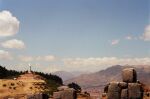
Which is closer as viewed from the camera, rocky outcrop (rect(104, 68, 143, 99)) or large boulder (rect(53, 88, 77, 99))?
large boulder (rect(53, 88, 77, 99))

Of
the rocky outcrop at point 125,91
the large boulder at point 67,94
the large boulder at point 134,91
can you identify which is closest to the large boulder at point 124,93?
the rocky outcrop at point 125,91

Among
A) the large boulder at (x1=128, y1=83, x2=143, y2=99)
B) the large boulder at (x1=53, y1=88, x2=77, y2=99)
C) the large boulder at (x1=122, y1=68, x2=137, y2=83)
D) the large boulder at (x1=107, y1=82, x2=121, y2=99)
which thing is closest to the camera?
the large boulder at (x1=53, y1=88, x2=77, y2=99)

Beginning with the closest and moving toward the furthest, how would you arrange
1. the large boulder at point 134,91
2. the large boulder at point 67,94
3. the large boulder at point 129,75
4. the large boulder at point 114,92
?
1. the large boulder at point 67,94
2. the large boulder at point 134,91
3. the large boulder at point 114,92
4. the large boulder at point 129,75

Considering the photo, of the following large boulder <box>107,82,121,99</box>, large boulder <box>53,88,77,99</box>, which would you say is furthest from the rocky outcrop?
large boulder <box>53,88,77,99</box>

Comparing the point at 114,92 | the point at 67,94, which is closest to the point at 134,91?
the point at 114,92

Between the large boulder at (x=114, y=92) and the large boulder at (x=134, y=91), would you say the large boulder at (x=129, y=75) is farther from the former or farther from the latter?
the large boulder at (x=114, y=92)

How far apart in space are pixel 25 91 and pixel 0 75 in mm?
18076

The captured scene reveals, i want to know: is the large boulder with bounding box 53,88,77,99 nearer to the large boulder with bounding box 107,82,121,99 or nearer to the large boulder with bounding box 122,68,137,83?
the large boulder with bounding box 107,82,121,99

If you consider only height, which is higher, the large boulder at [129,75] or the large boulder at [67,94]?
the large boulder at [129,75]

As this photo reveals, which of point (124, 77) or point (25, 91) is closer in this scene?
point (124, 77)

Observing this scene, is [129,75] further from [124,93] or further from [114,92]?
[114,92]

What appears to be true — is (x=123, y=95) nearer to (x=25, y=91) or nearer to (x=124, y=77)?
(x=124, y=77)

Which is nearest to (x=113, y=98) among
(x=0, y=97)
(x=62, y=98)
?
(x=62, y=98)

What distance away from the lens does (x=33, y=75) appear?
281 ft
